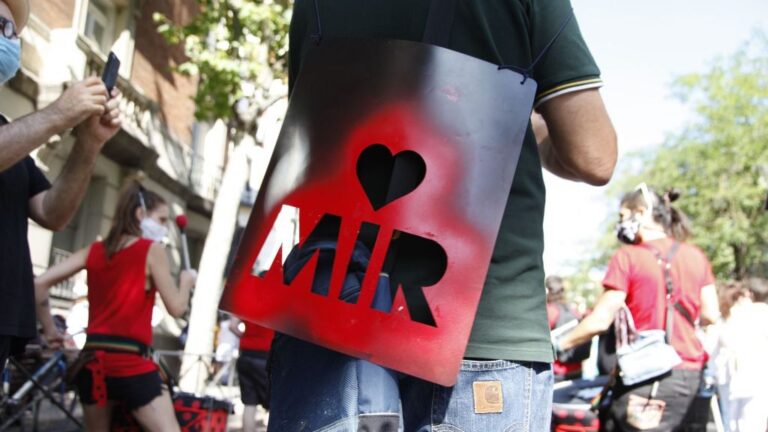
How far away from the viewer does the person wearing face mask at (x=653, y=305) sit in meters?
4.65

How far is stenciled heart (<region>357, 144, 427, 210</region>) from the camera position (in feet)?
5.60

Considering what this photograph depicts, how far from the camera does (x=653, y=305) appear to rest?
4.78 metres

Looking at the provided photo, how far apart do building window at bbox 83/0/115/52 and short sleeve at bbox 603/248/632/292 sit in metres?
14.5

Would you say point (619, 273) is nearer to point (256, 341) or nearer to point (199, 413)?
point (199, 413)

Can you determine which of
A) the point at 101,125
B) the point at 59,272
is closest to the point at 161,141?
the point at 59,272

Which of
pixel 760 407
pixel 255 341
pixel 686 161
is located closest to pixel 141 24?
pixel 255 341

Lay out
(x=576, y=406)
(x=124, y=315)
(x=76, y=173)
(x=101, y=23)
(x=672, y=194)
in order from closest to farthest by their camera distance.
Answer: (x=76, y=173) → (x=124, y=315) → (x=672, y=194) → (x=576, y=406) → (x=101, y=23)

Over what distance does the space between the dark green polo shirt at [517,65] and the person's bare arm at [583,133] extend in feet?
0.09

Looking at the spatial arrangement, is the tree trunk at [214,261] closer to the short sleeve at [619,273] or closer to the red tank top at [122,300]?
the red tank top at [122,300]

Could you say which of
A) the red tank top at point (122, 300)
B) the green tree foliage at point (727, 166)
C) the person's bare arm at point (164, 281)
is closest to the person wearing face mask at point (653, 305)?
the person's bare arm at point (164, 281)

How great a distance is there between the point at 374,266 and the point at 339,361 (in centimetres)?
20

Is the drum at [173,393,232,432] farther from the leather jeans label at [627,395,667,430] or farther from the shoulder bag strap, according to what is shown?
the shoulder bag strap

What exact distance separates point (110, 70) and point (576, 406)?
4.33 metres

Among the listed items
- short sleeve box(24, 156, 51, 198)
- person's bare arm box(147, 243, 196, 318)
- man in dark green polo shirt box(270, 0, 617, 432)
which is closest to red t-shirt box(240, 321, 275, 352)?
person's bare arm box(147, 243, 196, 318)
